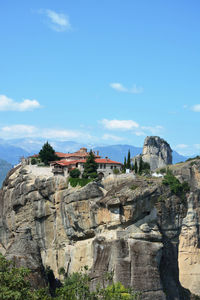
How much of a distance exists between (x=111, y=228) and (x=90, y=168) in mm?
15128

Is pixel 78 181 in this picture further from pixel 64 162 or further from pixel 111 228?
pixel 111 228

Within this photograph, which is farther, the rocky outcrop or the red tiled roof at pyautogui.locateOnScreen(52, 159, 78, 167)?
the rocky outcrop

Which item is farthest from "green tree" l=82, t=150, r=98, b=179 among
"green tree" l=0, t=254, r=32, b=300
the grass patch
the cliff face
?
"green tree" l=0, t=254, r=32, b=300

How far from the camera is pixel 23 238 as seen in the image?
72.2 metres

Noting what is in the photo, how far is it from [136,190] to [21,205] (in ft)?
85.7

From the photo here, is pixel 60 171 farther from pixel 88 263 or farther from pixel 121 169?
pixel 88 263

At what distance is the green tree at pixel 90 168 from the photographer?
294 feet

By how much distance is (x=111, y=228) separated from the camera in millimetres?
77688

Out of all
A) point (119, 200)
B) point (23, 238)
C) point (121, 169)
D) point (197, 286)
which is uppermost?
point (121, 169)

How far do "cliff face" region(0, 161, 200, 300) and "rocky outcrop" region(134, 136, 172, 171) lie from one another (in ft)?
79.3

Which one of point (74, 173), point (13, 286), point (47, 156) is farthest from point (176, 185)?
point (13, 286)

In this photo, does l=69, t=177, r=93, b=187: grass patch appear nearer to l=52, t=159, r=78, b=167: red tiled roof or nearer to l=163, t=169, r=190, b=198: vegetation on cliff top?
l=52, t=159, r=78, b=167: red tiled roof

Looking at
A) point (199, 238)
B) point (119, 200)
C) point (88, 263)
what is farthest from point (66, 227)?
point (199, 238)

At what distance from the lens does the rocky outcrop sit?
413ft
